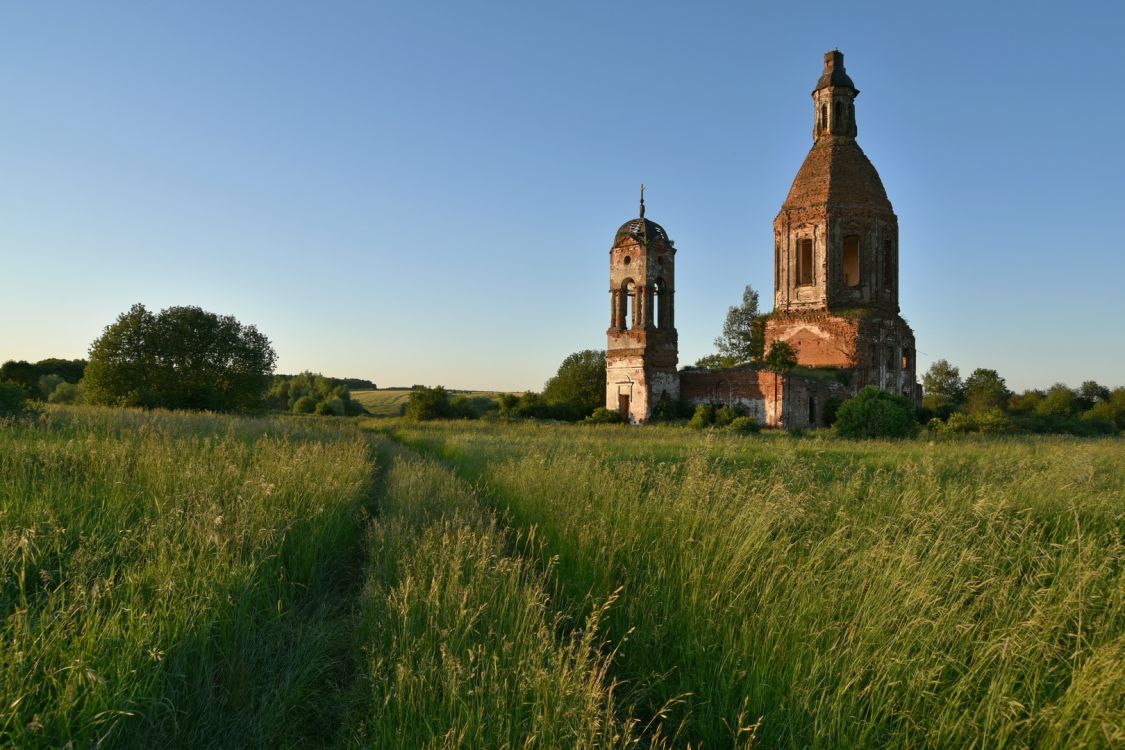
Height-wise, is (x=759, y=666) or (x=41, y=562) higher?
(x=41, y=562)

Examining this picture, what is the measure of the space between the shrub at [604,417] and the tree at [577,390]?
5055mm

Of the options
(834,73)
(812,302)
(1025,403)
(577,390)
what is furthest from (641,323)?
(1025,403)

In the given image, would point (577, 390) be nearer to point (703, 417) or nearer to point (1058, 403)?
point (703, 417)

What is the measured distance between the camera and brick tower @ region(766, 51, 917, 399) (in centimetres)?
3619

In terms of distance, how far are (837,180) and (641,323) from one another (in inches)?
592

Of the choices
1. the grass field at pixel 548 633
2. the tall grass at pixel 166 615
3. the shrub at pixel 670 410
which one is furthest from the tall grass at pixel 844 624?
the shrub at pixel 670 410

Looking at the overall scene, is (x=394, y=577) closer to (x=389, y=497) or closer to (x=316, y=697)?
(x=316, y=697)

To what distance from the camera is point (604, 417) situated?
111ft

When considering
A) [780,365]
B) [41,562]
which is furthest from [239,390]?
[41,562]

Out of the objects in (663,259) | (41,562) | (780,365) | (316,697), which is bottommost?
(316,697)

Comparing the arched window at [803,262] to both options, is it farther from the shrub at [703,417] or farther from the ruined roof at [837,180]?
the shrub at [703,417]

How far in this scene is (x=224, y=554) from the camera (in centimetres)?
386

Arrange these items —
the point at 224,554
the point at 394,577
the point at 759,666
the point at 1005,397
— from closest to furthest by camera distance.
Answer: the point at 759,666
the point at 224,554
the point at 394,577
the point at 1005,397

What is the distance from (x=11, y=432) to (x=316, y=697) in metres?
8.40
